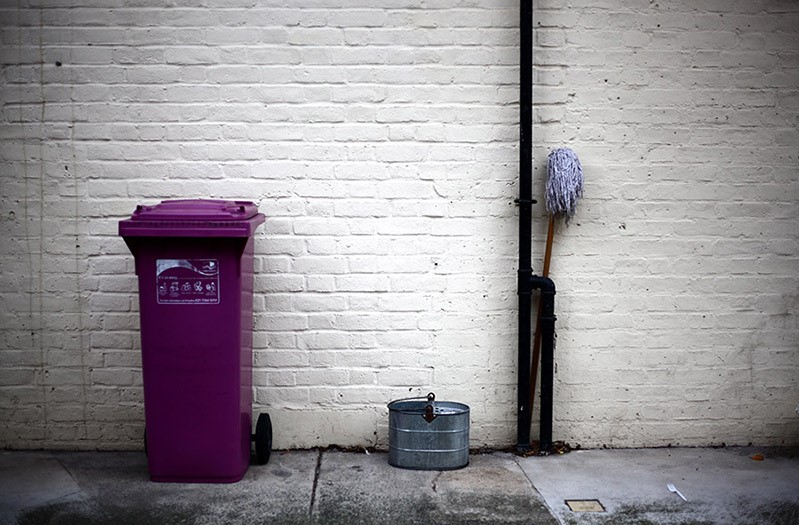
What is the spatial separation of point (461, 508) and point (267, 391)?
1.52m

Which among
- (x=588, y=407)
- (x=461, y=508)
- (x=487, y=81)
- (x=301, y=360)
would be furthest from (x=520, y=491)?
(x=487, y=81)

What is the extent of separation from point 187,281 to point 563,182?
221 cm

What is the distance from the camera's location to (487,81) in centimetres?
511

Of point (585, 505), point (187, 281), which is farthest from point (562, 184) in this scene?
point (187, 281)

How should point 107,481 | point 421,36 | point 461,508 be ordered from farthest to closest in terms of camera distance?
point 421,36 → point 107,481 → point 461,508

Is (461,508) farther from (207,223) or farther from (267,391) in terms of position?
(207,223)

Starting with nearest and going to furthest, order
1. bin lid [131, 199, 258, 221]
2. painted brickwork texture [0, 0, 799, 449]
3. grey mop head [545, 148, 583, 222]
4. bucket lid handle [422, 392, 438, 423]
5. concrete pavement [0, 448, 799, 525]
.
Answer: concrete pavement [0, 448, 799, 525]
bin lid [131, 199, 258, 221]
bucket lid handle [422, 392, 438, 423]
grey mop head [545, 148, 583, 222]
painted brickwork texture [0, 0, 799, 449]

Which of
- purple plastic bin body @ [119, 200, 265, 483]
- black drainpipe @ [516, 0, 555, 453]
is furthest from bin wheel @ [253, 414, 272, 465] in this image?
black drainpipe @ [516, 0, 555, 453]

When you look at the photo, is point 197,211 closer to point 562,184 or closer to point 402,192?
point 402,192

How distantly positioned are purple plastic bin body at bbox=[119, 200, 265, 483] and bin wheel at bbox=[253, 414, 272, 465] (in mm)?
239

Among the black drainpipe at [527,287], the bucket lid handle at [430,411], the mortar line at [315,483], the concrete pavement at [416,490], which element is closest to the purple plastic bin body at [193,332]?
the concrete pavement at [416,490]

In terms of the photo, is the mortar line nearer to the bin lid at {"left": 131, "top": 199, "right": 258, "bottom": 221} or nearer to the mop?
the bin lid at {"left": 131, "top": 199, "right": 258, "bottom": 221}

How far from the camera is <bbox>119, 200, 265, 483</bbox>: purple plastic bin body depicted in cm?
439

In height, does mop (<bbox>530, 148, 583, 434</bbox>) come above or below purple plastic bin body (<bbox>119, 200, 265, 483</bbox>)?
above
